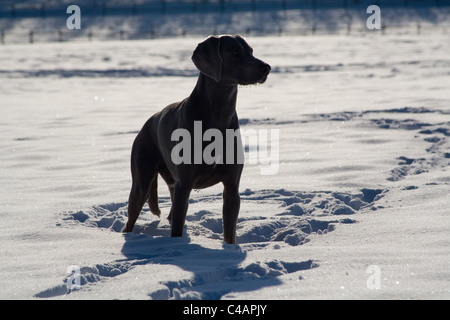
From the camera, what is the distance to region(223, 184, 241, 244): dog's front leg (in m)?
5.26

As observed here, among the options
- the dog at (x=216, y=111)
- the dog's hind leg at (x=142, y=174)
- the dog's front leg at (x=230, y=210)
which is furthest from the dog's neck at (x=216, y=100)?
the dog's hind leg at (x=142, y=174)

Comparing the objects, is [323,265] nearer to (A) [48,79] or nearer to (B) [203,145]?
(B) [203,145]

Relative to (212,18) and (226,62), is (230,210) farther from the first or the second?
(212,18)

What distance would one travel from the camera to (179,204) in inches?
204

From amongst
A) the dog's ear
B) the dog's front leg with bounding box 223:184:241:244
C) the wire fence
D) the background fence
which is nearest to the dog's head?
the dog's ear

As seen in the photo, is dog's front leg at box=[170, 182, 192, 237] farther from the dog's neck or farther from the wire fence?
the wire fence

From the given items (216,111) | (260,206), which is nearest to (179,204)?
(216,111)

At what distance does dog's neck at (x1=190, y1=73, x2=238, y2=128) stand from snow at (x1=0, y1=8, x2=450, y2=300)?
3.26 ft

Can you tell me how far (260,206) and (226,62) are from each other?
6.44 ft

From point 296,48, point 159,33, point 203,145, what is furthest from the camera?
point 159,33

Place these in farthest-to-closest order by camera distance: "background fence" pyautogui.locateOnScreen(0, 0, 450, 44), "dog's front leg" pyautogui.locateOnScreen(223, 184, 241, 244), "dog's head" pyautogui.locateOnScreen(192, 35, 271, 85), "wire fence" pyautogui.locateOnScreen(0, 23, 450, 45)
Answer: "background fence" pyautogui.locateOnScreen(0, 0, 450, 44), "wire fence" pyautogui.locateOnScreen(0, 23, 450, 45), "dog's front leg" pyautogui.locateOnScreen(223, 184, 241, 244), "dog's head" pyautogui.locateOnScreen(192, 35, 271, 85)

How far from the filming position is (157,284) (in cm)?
406
